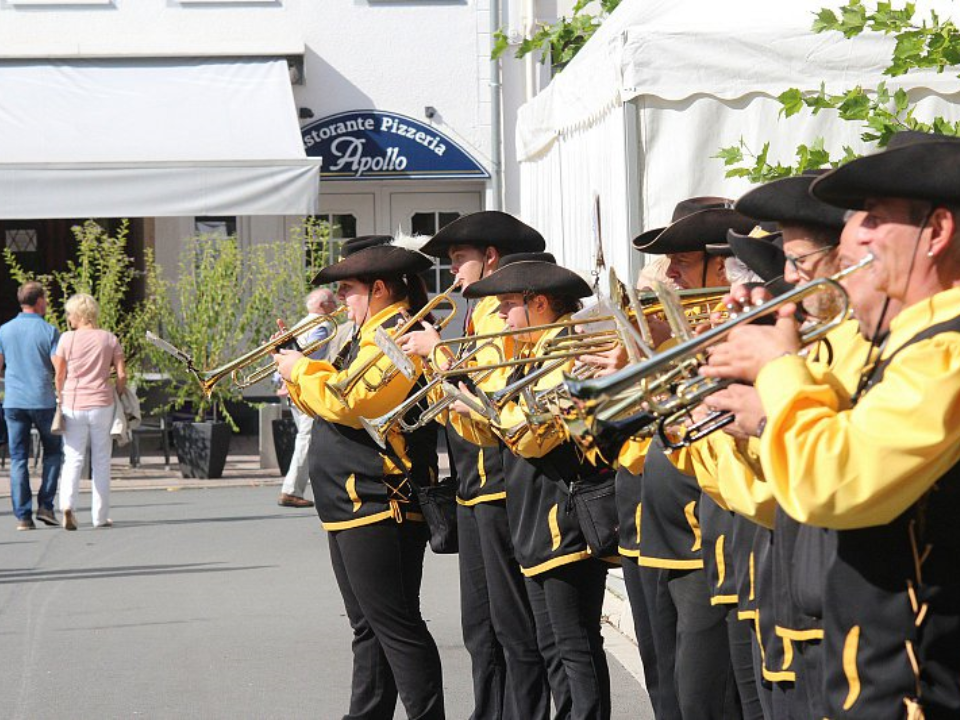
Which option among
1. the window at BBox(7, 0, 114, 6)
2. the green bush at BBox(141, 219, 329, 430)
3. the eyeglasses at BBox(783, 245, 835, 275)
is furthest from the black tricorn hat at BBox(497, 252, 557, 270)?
the window at BBox(7, 0, 114, 6)

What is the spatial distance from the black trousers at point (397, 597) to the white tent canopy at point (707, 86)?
2.92m

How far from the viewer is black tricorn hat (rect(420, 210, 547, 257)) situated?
6.52m

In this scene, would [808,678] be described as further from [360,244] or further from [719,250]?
[360,244]

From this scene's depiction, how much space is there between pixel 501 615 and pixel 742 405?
2.88 metres

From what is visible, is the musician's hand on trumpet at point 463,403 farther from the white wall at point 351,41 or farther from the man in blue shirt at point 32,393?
the white wall at point 351,41

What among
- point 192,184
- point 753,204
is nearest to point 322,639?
point 753,204

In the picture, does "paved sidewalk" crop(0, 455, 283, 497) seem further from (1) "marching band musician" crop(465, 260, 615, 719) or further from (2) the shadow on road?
(1) "marching band musician" crop(465, 260, 615, 719)

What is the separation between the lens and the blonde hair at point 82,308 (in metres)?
12.9

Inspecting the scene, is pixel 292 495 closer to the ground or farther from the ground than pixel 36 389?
closer to the ground

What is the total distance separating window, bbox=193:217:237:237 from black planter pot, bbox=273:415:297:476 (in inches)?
173

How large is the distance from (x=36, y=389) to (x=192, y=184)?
3.61m

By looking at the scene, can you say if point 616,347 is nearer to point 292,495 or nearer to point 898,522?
point 898,522

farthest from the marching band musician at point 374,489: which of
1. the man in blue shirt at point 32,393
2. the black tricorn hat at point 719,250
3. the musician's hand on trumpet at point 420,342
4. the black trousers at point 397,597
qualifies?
the man in blue shirt at point 32,393

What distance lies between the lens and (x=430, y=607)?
9344mm
